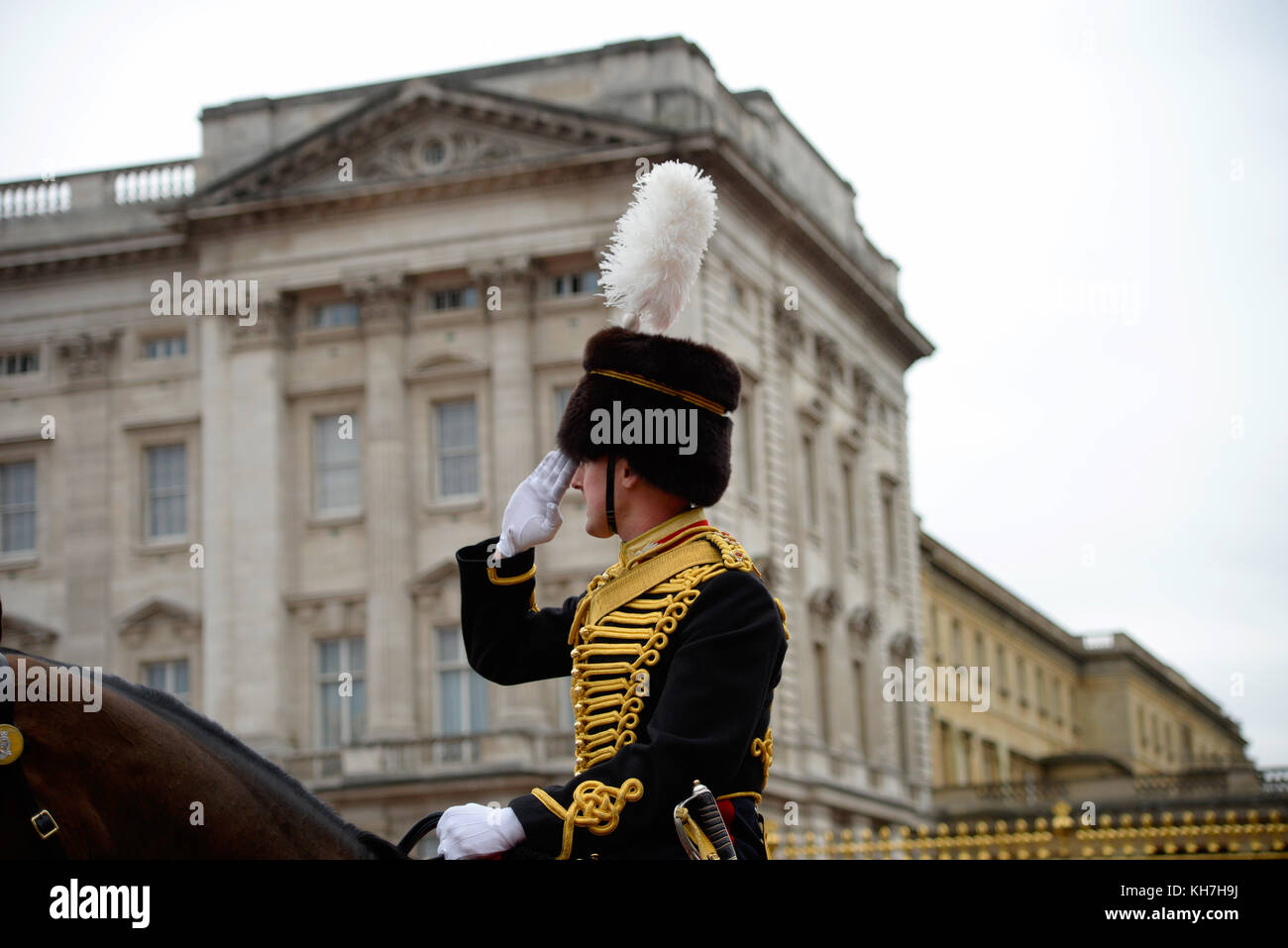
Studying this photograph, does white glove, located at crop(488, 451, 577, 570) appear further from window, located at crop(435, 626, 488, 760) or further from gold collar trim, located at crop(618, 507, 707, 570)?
window, located at crop(435, 626, 488, 760)

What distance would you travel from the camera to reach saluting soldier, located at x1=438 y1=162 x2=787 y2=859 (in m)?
4.04

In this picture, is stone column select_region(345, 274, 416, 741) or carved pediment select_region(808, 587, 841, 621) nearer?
stone column select_region(345, 274, 416, 741)

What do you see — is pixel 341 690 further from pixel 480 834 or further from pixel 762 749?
pixel 480 834

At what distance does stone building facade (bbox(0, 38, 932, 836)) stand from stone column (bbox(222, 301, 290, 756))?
52mm

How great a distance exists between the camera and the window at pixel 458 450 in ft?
122

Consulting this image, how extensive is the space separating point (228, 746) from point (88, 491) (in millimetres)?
36000

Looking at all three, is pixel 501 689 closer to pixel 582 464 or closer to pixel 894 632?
pixel 894 632

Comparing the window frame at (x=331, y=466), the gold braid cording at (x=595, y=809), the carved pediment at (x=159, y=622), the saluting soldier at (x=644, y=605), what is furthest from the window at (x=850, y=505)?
the gold braid cording at (x=595, y=809)

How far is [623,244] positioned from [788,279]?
37175 mm

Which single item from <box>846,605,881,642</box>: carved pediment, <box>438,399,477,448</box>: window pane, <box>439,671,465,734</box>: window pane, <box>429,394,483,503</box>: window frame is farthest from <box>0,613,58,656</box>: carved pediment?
<box>846,605,881,642</box>: carved pediment

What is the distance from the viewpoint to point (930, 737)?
2058 inches

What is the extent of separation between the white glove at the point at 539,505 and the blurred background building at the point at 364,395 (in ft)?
98.1
